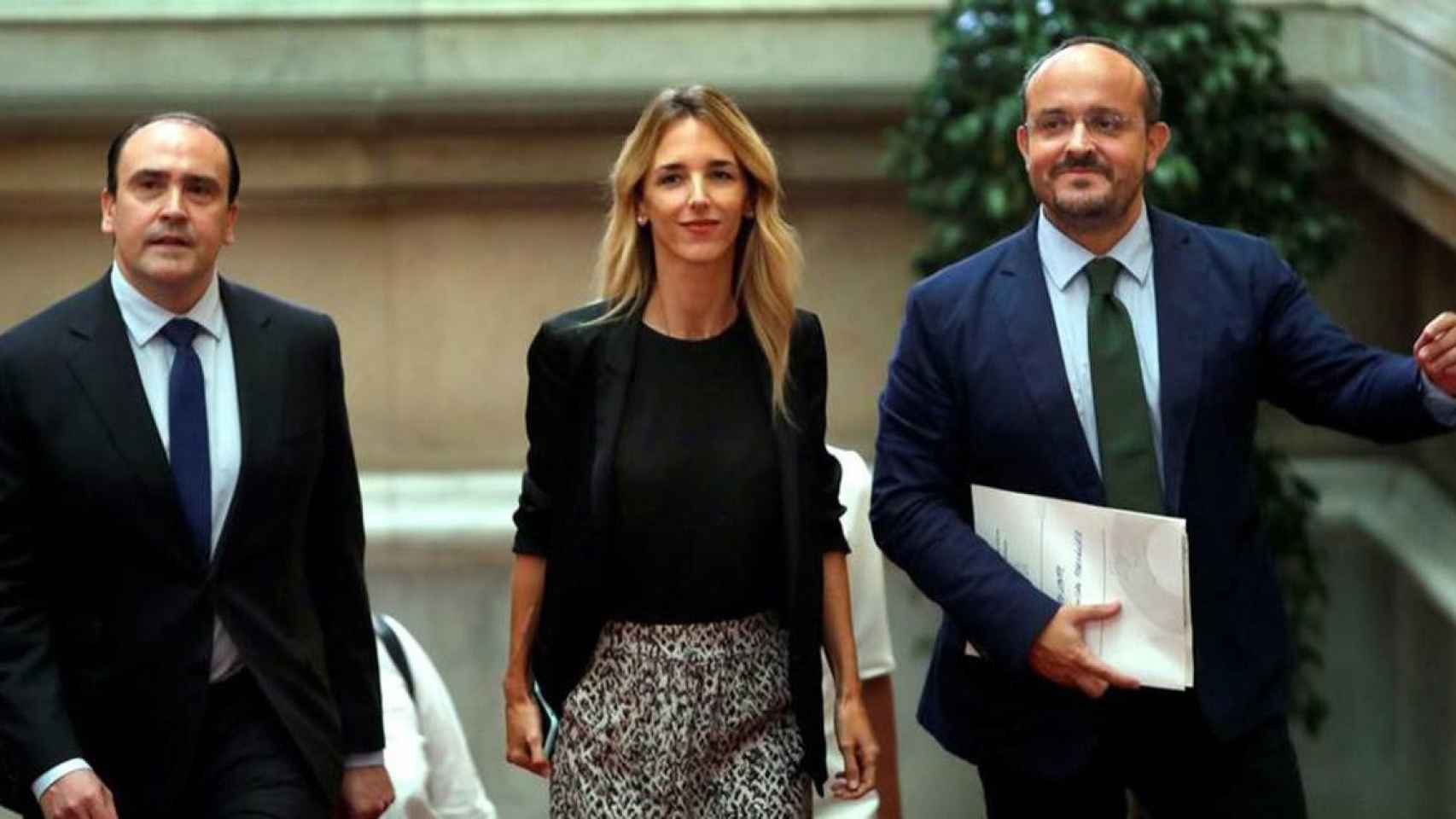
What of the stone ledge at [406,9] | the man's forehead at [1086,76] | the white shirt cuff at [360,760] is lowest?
the white shirt cuff at [360,760]

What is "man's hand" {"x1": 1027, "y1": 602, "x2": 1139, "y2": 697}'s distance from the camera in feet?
15.1

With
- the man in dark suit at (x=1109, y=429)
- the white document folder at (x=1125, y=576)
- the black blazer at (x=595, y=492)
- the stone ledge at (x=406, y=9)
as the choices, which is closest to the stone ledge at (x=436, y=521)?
the stone ledge at (x=406, y=9)

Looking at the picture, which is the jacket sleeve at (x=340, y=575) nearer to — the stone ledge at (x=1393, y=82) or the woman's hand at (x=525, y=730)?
the woman's hand at (x=525, y=730)

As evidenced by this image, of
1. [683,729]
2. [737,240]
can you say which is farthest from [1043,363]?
[683,729]

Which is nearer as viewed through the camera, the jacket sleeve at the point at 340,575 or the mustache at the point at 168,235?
the mustache at the point at 168,235

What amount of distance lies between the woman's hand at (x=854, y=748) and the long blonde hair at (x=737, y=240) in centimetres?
54

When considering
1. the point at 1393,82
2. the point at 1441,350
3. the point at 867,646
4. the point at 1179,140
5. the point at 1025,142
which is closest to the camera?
the point at 1441,350

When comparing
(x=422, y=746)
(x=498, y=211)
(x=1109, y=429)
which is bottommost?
(x=422, y=746)

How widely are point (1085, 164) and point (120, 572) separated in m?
1.80

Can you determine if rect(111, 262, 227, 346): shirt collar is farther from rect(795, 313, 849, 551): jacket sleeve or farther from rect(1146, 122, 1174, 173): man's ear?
rect(1146, 122, 1174, 173): man's ear

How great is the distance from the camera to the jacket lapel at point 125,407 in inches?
186

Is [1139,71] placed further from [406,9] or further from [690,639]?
[406,9]

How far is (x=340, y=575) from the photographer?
5.05 m

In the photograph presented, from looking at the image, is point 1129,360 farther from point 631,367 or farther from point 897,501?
point 631,367
